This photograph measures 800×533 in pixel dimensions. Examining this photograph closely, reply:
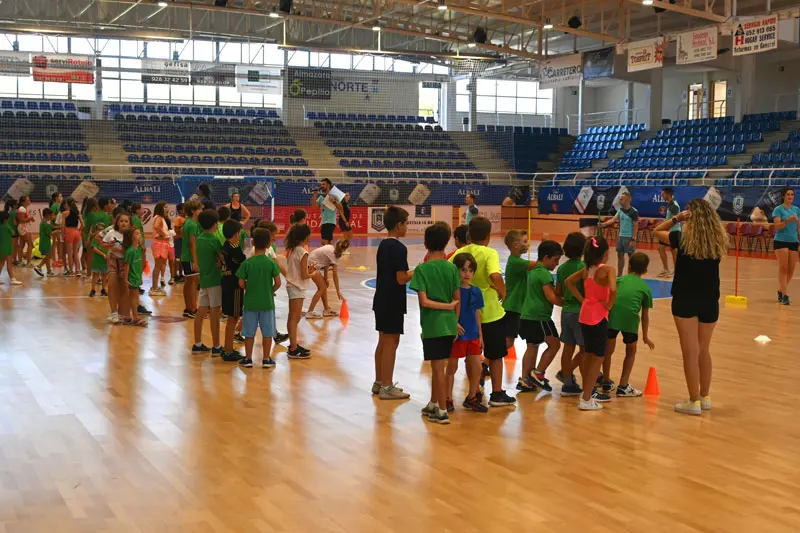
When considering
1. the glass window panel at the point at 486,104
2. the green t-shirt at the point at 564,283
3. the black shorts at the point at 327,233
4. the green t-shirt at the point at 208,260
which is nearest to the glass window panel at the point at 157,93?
the glass window panel at the point at 486,104

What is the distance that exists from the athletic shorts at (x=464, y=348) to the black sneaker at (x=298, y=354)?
281 cm

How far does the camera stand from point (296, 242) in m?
9.65

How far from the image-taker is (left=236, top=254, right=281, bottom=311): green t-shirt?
342 inches

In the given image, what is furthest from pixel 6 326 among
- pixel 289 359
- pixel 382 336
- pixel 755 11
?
pixel 755 11

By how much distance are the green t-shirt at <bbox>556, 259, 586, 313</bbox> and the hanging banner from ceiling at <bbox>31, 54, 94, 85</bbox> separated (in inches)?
1191

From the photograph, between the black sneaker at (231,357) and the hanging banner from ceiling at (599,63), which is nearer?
the black sneaker at (231,357)

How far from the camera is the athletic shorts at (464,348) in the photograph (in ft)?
23.2

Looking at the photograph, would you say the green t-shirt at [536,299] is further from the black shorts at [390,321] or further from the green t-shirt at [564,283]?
the black shorts at [390,321]

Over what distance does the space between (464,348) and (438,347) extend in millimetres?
360

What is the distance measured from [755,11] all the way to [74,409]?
95.9ft

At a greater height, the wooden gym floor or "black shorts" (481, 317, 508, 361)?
"black shorts" (481, 317, 508, 361)

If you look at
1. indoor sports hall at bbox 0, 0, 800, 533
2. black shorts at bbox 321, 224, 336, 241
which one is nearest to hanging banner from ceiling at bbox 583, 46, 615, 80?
indoor sports hall at bbox 0, 0, 800, 533

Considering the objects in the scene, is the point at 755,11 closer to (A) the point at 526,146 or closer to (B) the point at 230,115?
(A) the point at 526,146

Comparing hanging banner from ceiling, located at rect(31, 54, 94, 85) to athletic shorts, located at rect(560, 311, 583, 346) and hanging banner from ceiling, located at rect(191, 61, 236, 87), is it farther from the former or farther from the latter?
athletic shorts, located at rect(560, 311, 583, 346)
